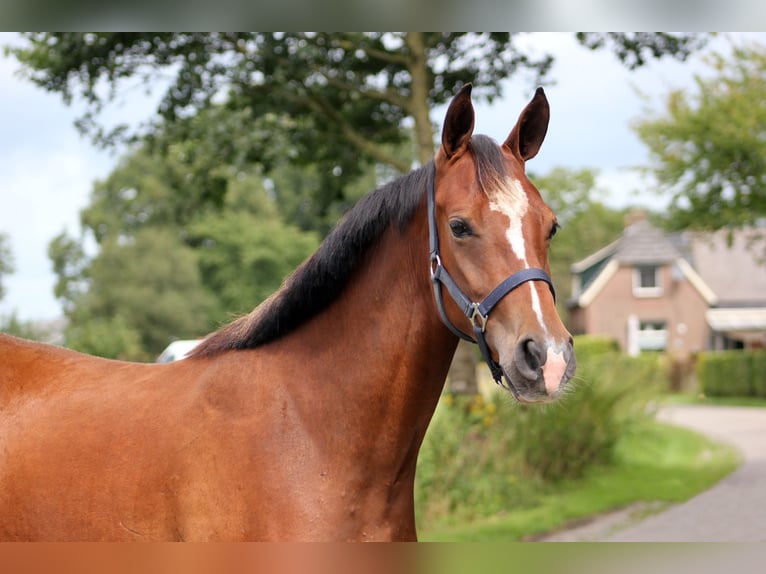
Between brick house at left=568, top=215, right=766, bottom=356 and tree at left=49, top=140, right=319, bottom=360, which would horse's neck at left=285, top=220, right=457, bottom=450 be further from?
brick house at left=568, top=215, right=766, bottom=356

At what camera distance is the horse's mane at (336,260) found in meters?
2.86

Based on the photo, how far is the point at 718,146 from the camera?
15.3m

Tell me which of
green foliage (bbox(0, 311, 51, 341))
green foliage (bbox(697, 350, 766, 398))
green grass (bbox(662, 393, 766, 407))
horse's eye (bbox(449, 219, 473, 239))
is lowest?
green grass (bbox(662, 393, 766, 407))

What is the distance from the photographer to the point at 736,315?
145 ft

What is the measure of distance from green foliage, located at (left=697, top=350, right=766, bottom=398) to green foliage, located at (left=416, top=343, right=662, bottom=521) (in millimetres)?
18825

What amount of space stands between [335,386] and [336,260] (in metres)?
0.44

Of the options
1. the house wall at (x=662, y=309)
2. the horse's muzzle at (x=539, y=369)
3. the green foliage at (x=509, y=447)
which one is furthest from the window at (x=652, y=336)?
the horse's muzzle at (x=539, y=369)

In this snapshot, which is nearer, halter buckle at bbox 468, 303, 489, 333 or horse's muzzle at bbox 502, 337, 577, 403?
horse's muzzle at bbox 502, 337, 577, 403

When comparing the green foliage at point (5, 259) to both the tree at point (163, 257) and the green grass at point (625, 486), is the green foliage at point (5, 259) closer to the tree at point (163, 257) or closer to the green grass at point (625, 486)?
the tree at point (163, 257)

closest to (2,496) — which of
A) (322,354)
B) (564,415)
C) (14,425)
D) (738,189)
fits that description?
(14,425)

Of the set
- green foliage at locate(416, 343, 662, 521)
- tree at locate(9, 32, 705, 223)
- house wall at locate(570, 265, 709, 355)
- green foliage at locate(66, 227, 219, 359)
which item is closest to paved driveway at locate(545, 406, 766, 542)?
green foliage at locate(416, 343, 662, 521)

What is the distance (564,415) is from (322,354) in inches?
338

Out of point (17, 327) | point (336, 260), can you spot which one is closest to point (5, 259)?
point (17, 327)

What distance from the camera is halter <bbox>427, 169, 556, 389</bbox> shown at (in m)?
2.51
